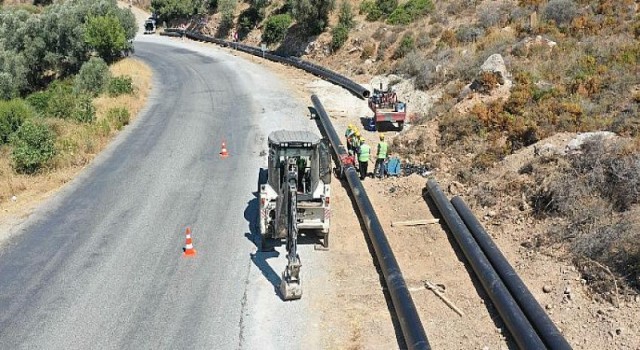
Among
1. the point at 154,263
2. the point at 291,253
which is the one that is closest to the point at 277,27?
the point at 154,263

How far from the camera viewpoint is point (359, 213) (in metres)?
16.5

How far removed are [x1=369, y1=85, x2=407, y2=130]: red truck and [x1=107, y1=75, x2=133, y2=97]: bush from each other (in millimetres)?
14661

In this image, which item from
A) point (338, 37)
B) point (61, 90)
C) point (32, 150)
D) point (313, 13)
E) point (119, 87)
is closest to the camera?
point (32, 150)

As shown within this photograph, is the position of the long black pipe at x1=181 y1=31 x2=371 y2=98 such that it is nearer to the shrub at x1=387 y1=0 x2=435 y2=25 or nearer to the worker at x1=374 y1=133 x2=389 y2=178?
the shrub at x1=387 y1=0 x2=435 y2=25

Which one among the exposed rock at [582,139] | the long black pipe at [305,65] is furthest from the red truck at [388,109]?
the exposed rock at [582,139]

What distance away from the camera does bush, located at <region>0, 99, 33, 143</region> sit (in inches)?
896

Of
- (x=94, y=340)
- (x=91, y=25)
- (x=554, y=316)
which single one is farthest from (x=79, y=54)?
(x=554, y=316)

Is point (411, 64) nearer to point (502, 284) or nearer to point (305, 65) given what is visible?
point (305, 65)

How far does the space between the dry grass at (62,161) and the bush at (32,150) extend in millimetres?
325

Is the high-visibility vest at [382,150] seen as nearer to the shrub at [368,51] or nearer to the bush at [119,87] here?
the bush at [119,87]

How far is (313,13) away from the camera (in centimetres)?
4400

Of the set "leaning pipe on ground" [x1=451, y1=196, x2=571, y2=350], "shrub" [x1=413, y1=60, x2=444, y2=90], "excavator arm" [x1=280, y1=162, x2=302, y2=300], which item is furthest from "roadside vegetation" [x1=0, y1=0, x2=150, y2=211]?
"shrub" [x1=413, y1=60, x2=444, y2=90]

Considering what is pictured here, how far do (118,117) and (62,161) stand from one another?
6042 mm

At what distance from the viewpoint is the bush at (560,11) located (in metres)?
28.9
